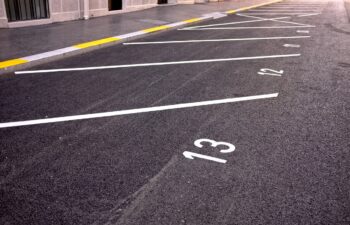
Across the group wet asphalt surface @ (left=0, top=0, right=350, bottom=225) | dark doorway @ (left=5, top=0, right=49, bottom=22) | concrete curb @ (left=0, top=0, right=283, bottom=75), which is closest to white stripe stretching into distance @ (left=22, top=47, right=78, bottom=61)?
concrete curb @ (left=0, top=0, right=283, bottom=75)

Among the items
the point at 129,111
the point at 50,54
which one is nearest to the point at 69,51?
the point at 50,54

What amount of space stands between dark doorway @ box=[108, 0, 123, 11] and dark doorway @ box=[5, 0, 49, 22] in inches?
160

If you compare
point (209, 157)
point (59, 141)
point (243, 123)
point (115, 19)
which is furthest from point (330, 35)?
point (59, 141)

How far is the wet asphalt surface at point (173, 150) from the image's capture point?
313 centimetres

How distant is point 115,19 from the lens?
45.1 ft

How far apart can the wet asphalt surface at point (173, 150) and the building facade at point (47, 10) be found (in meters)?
4.39

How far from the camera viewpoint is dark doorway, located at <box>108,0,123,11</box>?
50.2 feet

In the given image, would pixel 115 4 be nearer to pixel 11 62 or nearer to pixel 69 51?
pixel 69 51

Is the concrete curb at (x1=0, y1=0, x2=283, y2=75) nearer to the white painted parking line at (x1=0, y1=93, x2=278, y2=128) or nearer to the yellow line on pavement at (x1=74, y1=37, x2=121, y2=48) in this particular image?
the yellow line on pavement at (x1=74, y1=37, x2=121, y2=48)

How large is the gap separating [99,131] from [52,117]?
89 centimetres

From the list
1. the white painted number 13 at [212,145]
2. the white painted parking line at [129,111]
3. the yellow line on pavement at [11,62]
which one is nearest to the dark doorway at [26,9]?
the yellow line on pavement at [11,62]

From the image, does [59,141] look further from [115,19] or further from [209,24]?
[209,24]

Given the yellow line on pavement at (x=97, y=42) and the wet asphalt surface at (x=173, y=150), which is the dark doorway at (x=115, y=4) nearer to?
the yellow line on pavement at (x=97, y=42)

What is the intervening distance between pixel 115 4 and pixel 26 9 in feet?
17.5
